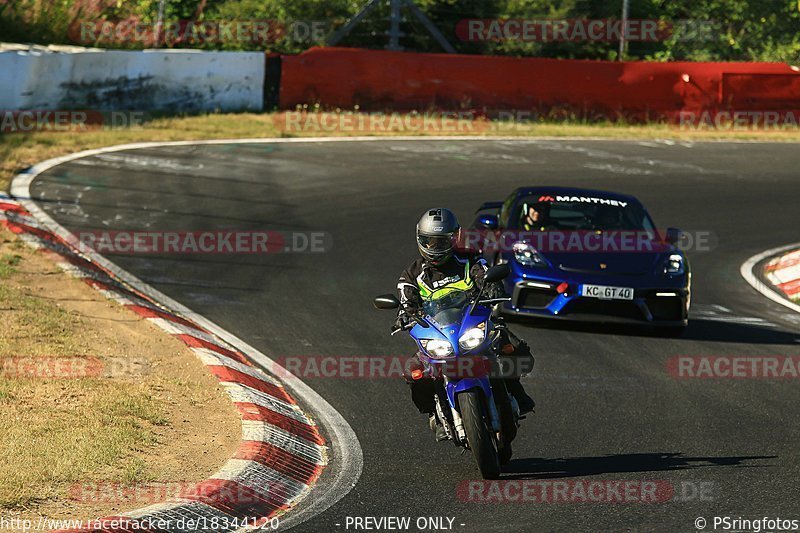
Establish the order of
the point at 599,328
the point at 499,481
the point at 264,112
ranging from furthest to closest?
the point at 264,112 < the point at 599,328 < the point at 499,481

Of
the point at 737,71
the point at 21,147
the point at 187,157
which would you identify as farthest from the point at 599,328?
the point at 737,71

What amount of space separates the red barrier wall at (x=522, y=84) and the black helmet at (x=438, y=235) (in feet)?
62.0

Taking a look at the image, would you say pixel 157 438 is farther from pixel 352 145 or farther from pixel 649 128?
pixel 649 128

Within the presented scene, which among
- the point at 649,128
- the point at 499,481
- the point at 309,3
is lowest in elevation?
the point at 499,481

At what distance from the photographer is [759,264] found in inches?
630

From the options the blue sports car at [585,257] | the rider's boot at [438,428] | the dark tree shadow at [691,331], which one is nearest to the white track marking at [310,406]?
the rider's boot at [438,428]

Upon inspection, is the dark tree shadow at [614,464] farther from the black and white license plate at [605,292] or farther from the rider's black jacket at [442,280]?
the black and white license plate at [605,292]

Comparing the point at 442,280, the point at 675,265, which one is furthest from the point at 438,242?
the point at 675,265

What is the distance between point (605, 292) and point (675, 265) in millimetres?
1026

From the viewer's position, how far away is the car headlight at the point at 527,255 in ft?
38.2

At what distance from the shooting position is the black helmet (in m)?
7.27

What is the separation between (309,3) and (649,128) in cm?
946

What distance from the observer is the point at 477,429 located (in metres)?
6.84

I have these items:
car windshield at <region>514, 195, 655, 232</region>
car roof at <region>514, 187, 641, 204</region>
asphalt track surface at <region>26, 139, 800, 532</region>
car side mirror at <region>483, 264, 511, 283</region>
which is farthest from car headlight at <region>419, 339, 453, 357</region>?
car roof at <region>514, 187, 641, 204</region>
